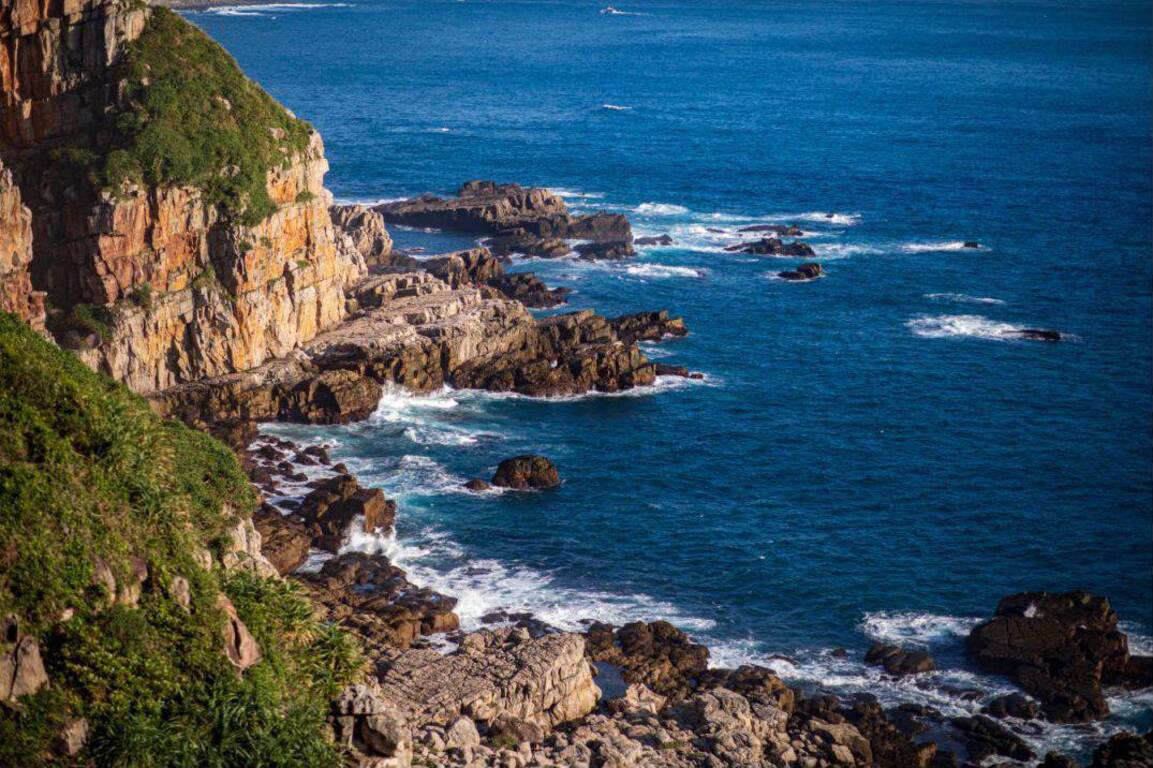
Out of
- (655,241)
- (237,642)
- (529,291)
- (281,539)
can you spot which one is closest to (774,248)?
(655,241)

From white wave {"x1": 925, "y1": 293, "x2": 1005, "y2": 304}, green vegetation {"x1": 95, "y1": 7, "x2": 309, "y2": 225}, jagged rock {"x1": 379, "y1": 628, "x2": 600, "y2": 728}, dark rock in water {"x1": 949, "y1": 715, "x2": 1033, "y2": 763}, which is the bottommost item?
dark rock in water {"x1": 949, "y1": 715, "x2": 1033, "y2": 763}

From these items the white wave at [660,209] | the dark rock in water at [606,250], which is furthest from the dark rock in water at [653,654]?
the white wave at [660,209]

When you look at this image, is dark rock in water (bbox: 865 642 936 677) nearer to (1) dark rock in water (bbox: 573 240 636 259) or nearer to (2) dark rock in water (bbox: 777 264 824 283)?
(2) dark rock in water (bbox: 777 264 824 283)

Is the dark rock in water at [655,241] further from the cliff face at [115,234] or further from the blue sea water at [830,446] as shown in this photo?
the cliff face at [115,234]

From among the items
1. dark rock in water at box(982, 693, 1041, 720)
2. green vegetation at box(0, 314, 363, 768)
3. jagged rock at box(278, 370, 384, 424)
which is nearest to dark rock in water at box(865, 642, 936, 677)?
dark rock in water at box(982, 693, 1041, 720)

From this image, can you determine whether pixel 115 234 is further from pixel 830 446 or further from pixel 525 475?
pixel 830 446

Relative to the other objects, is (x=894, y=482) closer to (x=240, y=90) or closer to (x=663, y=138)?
(x=240, y=90)
